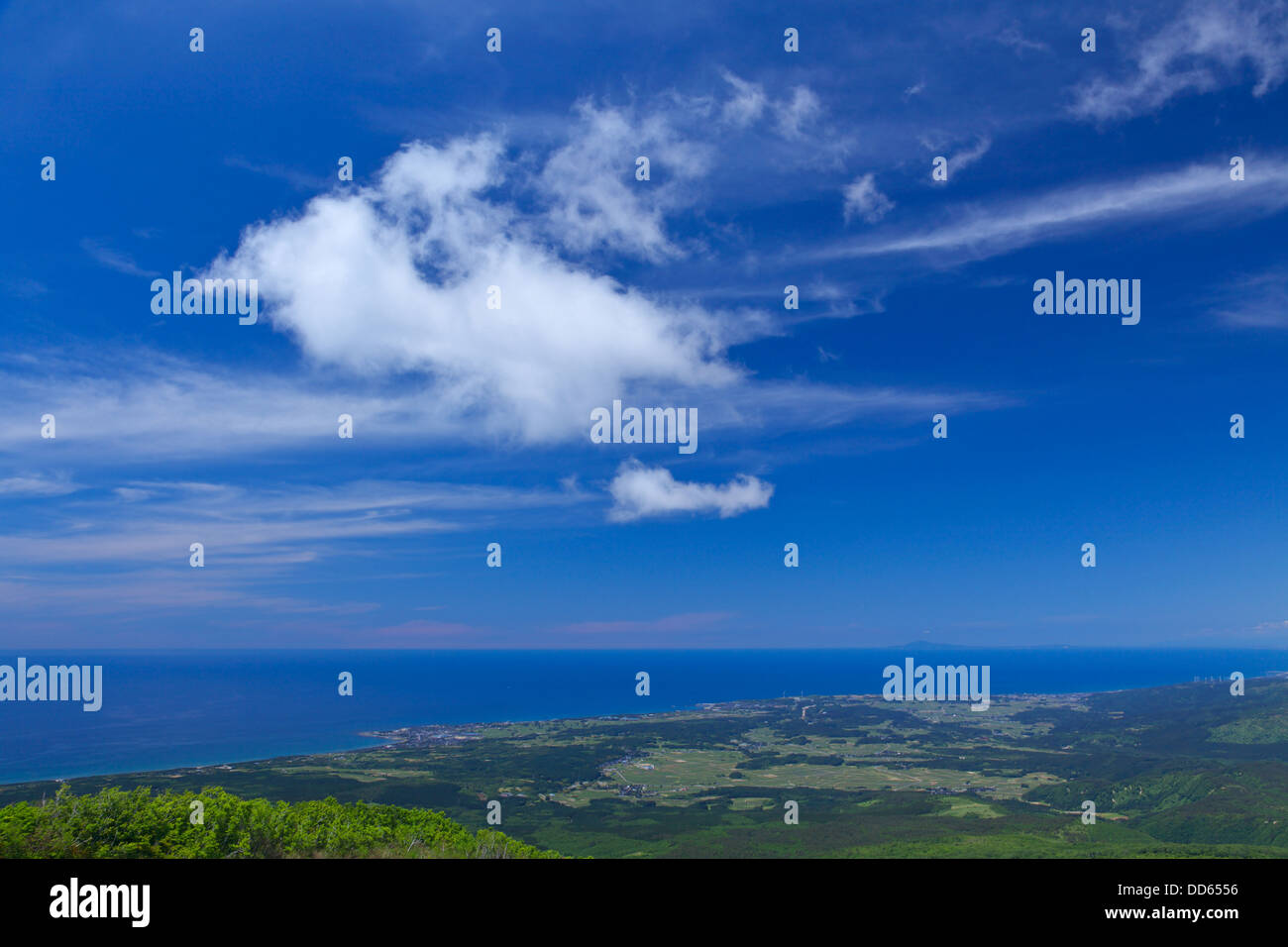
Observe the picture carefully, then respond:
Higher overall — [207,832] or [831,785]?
[207,832]

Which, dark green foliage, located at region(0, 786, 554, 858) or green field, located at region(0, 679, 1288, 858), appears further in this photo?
→ green field, located at region(0, 679, 1288, 858)

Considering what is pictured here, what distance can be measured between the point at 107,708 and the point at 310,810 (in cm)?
19281

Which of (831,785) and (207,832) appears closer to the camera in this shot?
(207,832)

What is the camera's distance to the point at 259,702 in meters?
200

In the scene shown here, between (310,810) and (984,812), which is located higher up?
(310,810)

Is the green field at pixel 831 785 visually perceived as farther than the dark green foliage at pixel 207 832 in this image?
Answer: Yes

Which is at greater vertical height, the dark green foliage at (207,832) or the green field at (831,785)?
the dark green foliage at (207,832)

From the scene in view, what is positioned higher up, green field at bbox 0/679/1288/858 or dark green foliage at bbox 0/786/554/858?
dark green foliage at bbox 0/786/554/858
